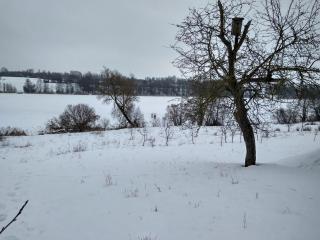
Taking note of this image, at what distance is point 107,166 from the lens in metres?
11.2

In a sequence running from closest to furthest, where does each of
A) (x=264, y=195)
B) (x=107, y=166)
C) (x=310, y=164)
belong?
(x=264, y=195) < (x=310, y=164) < (x=107, y=166)

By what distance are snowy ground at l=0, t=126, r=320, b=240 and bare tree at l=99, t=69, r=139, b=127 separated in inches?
935

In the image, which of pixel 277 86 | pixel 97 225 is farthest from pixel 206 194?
pixel 277 86

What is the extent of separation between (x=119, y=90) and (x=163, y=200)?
28.9 metres

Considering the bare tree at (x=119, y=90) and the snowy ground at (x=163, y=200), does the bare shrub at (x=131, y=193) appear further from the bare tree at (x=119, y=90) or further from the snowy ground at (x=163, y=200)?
the bare tree at (x=119, y=90)

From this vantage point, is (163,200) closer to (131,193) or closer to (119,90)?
(131,193)

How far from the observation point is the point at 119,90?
3484cm

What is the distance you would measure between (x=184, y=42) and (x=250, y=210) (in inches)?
209

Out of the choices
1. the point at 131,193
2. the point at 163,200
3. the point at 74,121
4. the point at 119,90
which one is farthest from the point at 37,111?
the point at 163,200

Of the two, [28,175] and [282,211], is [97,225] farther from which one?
[28,175]

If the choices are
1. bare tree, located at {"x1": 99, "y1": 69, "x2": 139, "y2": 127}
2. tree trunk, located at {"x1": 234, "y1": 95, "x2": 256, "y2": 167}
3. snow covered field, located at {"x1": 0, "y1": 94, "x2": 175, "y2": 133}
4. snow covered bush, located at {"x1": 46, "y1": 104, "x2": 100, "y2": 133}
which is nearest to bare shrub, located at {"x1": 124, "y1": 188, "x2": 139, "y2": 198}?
tree trunk, located at {"x1": 234, "y1": 95, "x2": 256, "y2": 167}

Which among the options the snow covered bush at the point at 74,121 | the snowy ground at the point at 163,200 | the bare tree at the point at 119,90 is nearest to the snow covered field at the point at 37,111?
the snow covered bush at the point at 74,121

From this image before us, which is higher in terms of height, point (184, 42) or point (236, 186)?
point (184, 42)

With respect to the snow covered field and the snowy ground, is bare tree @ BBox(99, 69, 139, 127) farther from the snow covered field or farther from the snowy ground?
the snowy ground
